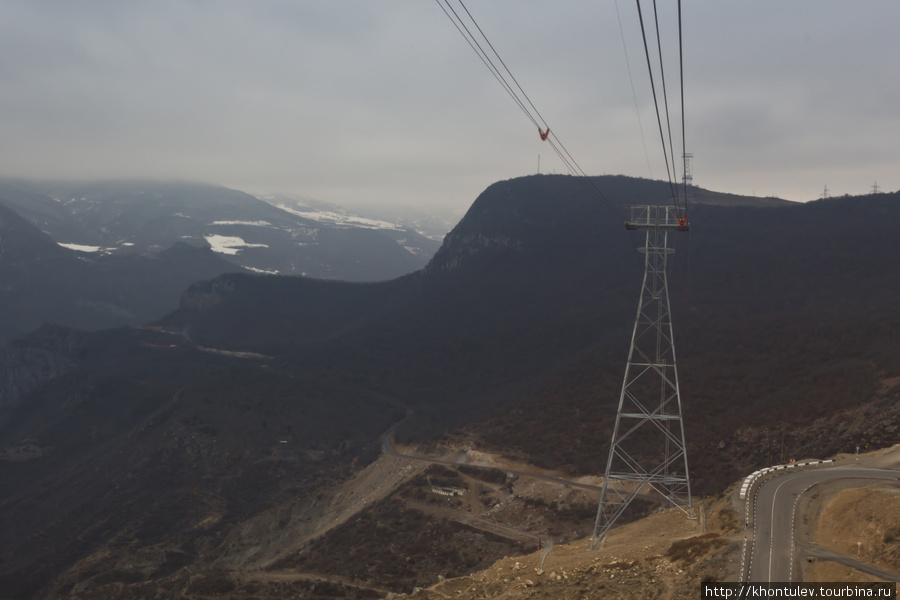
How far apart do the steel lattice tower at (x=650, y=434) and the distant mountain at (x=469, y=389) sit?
3.09 meters

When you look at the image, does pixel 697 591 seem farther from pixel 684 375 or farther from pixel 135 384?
pixel 135 384

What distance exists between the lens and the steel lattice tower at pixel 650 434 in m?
36.1

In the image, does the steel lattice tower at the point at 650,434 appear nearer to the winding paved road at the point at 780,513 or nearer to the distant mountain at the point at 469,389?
the distant mountain at the point at 469,389

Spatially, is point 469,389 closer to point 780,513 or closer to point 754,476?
point 754,476

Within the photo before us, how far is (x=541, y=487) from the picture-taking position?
6969cm

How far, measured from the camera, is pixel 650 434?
78688 mm

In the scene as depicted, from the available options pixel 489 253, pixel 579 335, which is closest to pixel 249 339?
pixel 489 253

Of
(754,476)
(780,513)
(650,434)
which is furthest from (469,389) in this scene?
(780,513)

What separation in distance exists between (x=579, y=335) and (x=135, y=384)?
97910 millimetres

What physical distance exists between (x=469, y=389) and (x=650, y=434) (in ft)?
196

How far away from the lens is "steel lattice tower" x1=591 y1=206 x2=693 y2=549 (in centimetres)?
3609

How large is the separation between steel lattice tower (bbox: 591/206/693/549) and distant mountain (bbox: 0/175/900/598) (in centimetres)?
309

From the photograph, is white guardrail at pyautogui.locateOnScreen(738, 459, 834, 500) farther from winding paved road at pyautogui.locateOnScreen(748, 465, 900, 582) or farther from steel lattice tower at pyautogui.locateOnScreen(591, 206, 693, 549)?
steel lattice tower at pyautogui.locateOnScreen(591, 206, 693, 549)

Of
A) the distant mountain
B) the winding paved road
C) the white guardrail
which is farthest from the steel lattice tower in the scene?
the winding paved road
